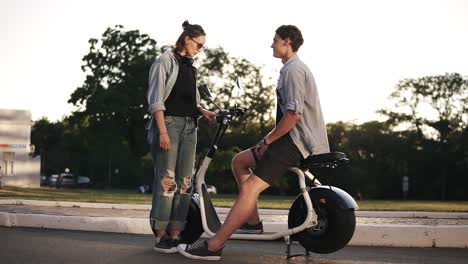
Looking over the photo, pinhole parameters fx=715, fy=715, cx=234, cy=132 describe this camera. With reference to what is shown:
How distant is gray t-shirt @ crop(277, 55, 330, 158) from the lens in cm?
588

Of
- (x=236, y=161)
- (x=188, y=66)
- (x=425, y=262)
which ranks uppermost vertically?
(x=188, y=66)

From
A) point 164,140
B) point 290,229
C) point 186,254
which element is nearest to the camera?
point 290,229

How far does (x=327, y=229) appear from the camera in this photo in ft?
19.3

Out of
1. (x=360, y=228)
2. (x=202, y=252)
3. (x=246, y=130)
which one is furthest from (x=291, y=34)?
(x=246, y=130)

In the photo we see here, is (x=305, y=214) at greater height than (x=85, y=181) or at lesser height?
greater

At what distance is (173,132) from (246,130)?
66.8 meters

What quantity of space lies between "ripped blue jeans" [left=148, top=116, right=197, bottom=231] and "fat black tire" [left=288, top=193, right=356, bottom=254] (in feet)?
4.16

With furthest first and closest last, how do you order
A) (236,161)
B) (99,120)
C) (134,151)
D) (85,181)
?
(85,181) → (134,151) → (99,120) → (236,161)

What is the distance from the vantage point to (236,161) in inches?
252

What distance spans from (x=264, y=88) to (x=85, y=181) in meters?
28.8

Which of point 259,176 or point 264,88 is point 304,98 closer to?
point 259,176

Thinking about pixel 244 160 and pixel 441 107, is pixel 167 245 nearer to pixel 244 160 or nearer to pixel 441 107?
pixel 244 160

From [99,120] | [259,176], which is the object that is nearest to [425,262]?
[259,176]

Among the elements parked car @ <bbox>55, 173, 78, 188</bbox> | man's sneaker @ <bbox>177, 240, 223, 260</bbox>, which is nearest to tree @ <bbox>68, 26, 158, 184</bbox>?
parked car @ <bbox>55, 173, 78, 188</bbox>
